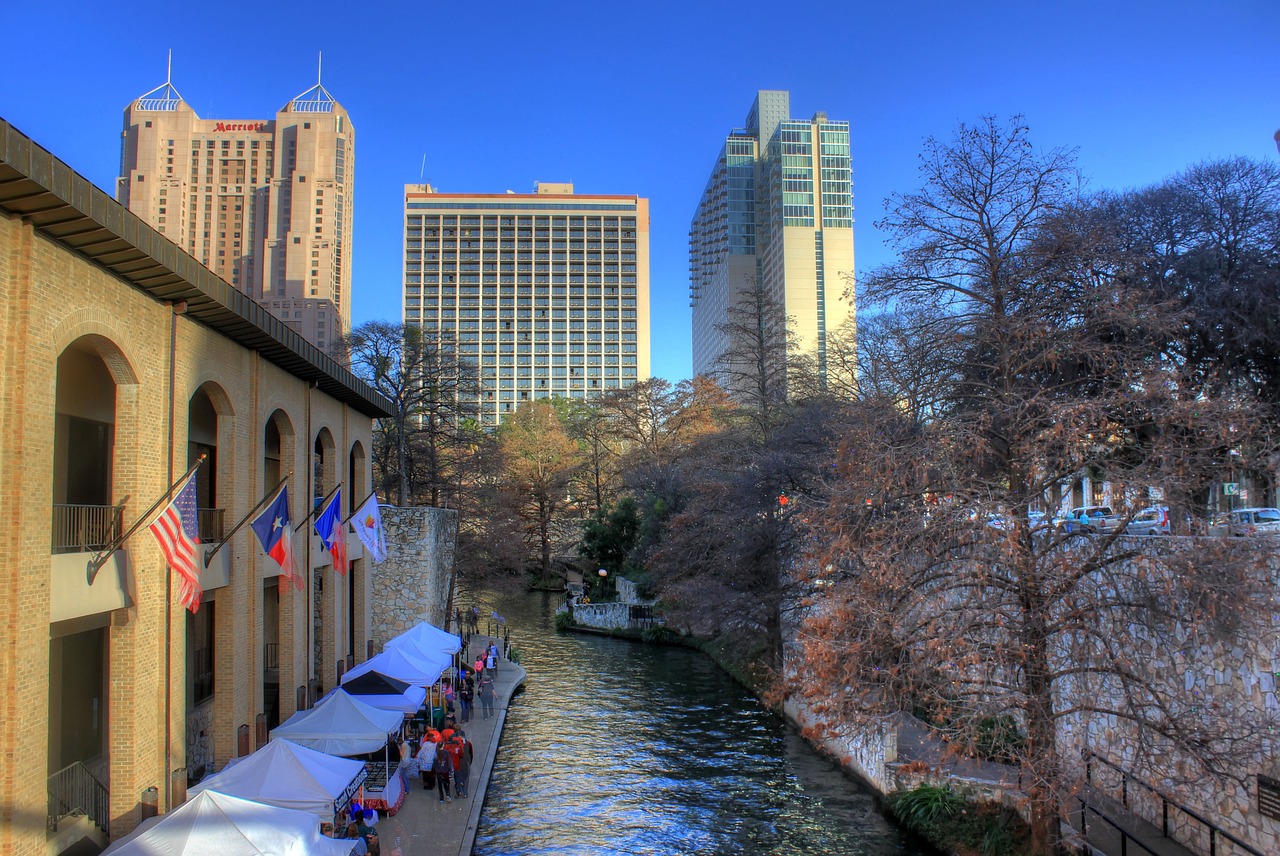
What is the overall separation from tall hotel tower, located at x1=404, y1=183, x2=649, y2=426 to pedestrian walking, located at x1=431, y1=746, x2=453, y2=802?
106371 millimetres

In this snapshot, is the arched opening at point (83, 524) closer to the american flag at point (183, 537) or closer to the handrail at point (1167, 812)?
the american flag at point (183, 537)

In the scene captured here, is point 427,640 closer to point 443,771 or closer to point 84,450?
point 443,771

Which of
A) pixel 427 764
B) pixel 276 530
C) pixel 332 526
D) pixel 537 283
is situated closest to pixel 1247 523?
pixel 427 764

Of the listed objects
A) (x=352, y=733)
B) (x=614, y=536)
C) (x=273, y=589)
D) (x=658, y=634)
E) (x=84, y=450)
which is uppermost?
(x=84, y=450)

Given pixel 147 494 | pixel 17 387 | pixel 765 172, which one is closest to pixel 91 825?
pixel 147 494

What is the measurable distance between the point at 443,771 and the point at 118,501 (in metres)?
8.49

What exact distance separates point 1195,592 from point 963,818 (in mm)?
7809

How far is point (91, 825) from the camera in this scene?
428 inches

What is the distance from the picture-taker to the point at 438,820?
15.3 metres

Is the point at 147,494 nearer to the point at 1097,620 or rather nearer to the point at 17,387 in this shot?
the point at 17,387

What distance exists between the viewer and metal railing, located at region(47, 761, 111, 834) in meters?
10.8

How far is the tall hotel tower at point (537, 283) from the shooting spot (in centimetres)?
12300

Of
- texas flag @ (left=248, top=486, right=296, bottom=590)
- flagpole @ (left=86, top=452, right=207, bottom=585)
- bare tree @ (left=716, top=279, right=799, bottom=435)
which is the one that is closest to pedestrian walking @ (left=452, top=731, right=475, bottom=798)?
texas flag @ (left=248, top=486, right=296, bottom=590)

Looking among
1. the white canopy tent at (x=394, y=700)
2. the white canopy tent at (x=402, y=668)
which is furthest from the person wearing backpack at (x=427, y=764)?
the white canopy tent at (x=402, y=668)
